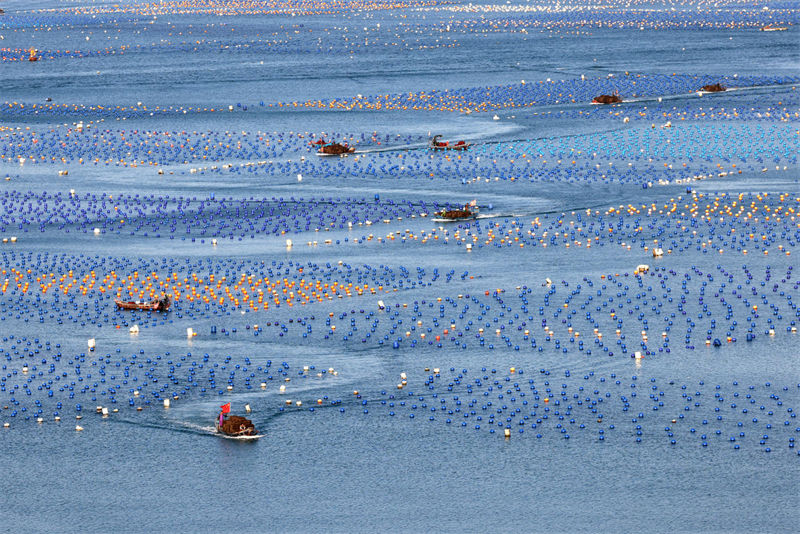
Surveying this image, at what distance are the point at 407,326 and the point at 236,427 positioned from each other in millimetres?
16700

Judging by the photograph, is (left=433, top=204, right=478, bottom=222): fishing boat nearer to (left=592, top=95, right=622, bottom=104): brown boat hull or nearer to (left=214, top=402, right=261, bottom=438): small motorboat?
(left=214, top=402, right=261, bottom=438): small motorboat

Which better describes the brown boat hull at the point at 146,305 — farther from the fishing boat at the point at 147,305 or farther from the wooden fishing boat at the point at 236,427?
the wooden fishing boat at the point at 236,427

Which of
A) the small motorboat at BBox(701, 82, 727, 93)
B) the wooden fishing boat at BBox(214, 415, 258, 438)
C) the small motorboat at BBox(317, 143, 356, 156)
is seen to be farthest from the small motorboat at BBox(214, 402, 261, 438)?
the small motorboat at BBox(701, 82, 727, 93)

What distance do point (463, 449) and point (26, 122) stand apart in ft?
325

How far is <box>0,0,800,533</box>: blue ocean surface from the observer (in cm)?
5766

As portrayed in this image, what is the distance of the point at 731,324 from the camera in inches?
2982

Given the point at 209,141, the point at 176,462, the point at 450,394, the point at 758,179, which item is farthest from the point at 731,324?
the point at 209,141

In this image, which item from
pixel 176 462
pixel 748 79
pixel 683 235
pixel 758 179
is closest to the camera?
pixel 176 462

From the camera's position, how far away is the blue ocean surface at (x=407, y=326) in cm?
5766

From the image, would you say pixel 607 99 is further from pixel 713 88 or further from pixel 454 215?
pixel 454 215

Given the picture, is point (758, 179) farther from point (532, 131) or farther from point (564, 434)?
point (564, 434)

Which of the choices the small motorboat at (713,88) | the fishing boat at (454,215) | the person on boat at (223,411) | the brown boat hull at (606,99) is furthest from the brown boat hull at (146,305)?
the small motorboat at (713,88)

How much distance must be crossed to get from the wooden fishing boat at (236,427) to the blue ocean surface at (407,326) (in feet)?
2.64

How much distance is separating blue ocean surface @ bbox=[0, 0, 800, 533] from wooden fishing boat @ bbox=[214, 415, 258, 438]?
80cm
